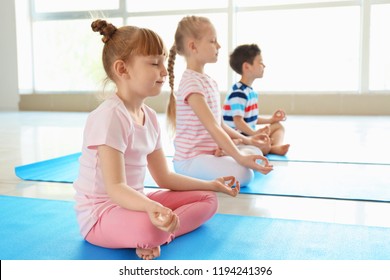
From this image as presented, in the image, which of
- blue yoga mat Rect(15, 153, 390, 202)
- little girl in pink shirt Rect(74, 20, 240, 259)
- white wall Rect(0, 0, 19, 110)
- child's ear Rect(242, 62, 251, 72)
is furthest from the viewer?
white wall Rect(0, 0, 19, 110)

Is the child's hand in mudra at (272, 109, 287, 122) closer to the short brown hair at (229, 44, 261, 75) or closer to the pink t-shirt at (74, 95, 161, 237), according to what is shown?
the short brown hair at (229, 44, 261, 75)

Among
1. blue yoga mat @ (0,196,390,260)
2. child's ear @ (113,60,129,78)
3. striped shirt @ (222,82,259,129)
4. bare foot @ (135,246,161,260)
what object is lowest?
blue yoga mat @ (0,196,390,260)

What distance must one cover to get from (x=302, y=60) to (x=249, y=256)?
565 cm

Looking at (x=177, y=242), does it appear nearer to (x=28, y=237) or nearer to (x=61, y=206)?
(x=28, y=237)

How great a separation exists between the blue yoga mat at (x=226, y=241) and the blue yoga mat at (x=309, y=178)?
430mm

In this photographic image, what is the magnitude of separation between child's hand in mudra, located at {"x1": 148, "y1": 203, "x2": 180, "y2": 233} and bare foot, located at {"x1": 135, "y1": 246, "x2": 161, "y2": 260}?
16cm

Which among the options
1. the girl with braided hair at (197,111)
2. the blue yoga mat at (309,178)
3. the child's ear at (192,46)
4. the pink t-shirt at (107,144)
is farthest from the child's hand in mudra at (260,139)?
the pink t-shirt at (107,144)

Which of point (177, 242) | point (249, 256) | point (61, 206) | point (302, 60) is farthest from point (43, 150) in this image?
point (302, 60)

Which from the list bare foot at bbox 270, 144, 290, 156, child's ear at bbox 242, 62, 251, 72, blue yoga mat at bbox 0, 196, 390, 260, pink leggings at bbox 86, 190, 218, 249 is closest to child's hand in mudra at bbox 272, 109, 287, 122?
bare foot at bbox 270, 144, 290, 156

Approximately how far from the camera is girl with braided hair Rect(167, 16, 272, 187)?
6.37 feet

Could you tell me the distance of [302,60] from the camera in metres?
6.48

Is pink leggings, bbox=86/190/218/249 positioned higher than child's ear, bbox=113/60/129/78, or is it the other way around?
child's ear, bbox=113/60/129/78

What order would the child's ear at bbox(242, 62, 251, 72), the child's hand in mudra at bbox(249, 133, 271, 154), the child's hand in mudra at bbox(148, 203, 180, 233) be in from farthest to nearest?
1. the child's ear at bbox(242, 62, 251, 72)
2. the child's hand in mudra at bbox(249, 133, 271, 154)
3. the child's hand in mudra at bbox(148, 203, 180, 233)

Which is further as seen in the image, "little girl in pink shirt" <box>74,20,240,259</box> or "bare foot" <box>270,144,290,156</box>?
"bare foot" <box>270,144,290,156</box>
